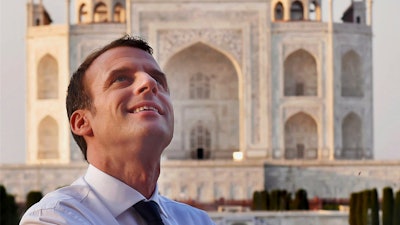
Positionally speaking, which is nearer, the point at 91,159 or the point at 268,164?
the point at 91,159

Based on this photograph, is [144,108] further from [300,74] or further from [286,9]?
[286,9]

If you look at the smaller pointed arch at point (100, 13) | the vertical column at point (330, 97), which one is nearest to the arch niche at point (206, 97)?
the vertical column at point (330, 97)

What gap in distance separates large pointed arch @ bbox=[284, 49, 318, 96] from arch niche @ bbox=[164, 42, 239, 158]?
132 cm

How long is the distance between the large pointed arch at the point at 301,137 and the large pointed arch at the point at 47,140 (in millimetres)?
5581

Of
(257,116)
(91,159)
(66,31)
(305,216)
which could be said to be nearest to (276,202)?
(305,216)

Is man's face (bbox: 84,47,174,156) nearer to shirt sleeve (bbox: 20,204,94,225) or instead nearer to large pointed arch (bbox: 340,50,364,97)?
shirt sleeve (bbox: 20,204,94,225)

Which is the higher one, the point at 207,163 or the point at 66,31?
the point at 66,31

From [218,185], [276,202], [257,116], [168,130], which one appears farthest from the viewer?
[257,116]

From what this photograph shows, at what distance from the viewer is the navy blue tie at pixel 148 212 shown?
1533 mm

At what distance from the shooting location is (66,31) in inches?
1049

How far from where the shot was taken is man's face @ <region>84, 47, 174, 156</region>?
5.10 feet

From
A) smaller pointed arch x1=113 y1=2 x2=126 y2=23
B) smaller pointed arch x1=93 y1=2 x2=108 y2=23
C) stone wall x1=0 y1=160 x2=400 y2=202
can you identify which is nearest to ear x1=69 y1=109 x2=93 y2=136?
→ stone wall x1=0 y1=160 x2=400 y2=202

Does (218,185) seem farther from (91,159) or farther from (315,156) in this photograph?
(91,159)

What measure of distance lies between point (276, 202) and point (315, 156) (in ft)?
23.5
